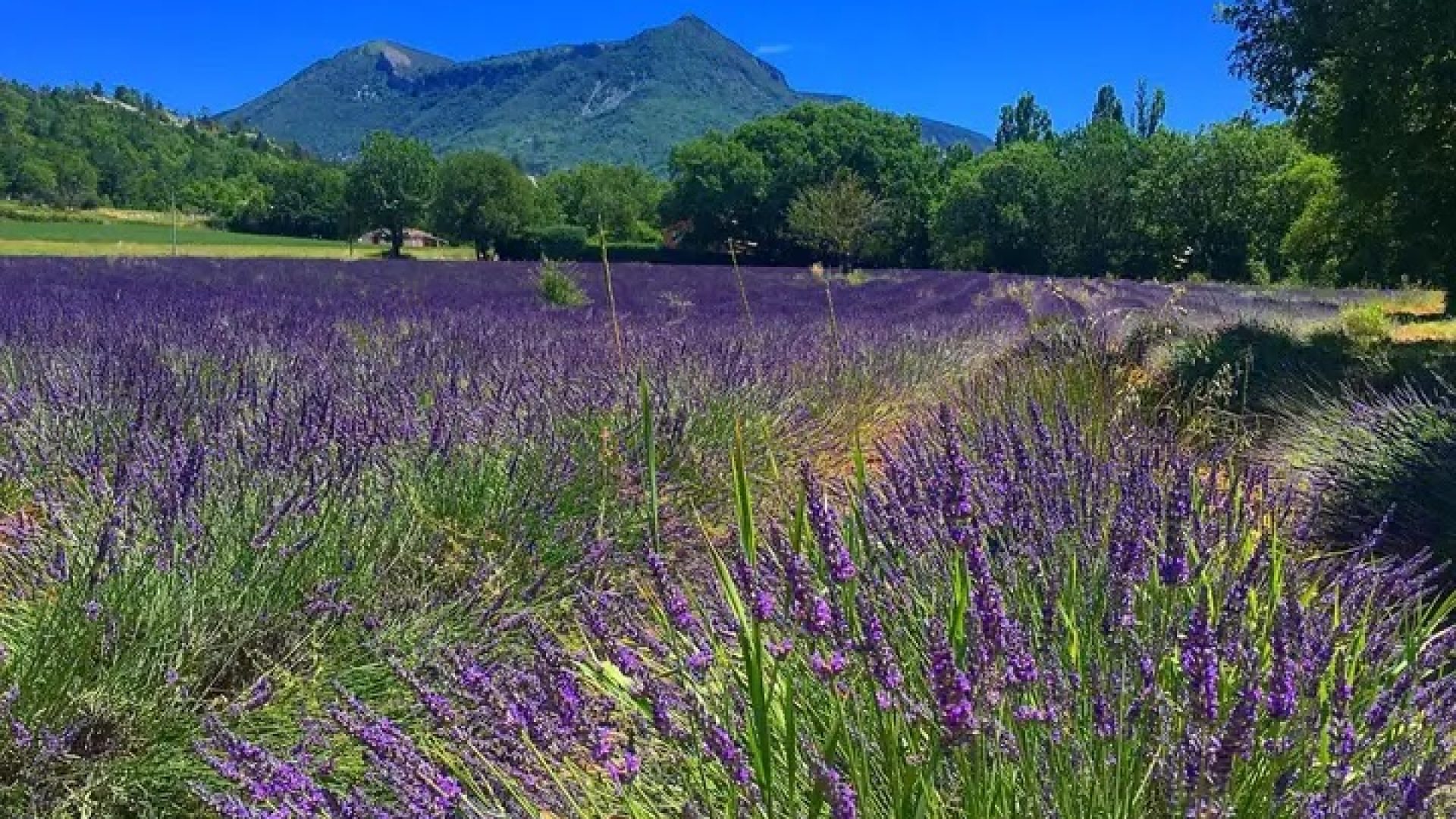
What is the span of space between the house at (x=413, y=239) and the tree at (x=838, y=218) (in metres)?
27.8

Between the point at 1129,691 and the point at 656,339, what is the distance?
5.45 meters

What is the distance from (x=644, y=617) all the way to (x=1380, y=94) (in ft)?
29.6

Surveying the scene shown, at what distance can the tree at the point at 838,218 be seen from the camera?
3.80 m

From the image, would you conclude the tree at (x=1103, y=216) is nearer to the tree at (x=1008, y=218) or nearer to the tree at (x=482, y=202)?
the tree at (x=1008, y=218)

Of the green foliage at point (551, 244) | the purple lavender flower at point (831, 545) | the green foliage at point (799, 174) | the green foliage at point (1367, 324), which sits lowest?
the green foliage at point (551, 244)

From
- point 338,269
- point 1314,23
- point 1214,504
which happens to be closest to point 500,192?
point 338,269

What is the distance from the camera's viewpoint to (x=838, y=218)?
4.19m

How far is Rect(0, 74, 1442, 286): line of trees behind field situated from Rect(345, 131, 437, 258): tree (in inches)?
5.2

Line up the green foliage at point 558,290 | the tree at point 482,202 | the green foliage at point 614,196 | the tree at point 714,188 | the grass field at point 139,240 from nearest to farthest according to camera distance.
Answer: the green foliage at point 558,290 → the grass field at point 139,240 → the tree at point 482,202 → the tree at point 714,188 → the green foliage at point 614,196

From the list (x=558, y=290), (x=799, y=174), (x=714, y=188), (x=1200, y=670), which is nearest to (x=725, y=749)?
(x=1200, y=670)

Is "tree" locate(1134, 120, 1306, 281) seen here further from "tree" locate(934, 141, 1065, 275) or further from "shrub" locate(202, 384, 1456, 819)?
"shrub" locate(202, 384, 1456, 819)

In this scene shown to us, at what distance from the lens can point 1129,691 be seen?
155cm

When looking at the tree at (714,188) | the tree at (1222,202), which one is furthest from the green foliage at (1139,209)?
the tree at (714,188)

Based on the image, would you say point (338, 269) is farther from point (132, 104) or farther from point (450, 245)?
point (132, 104)
